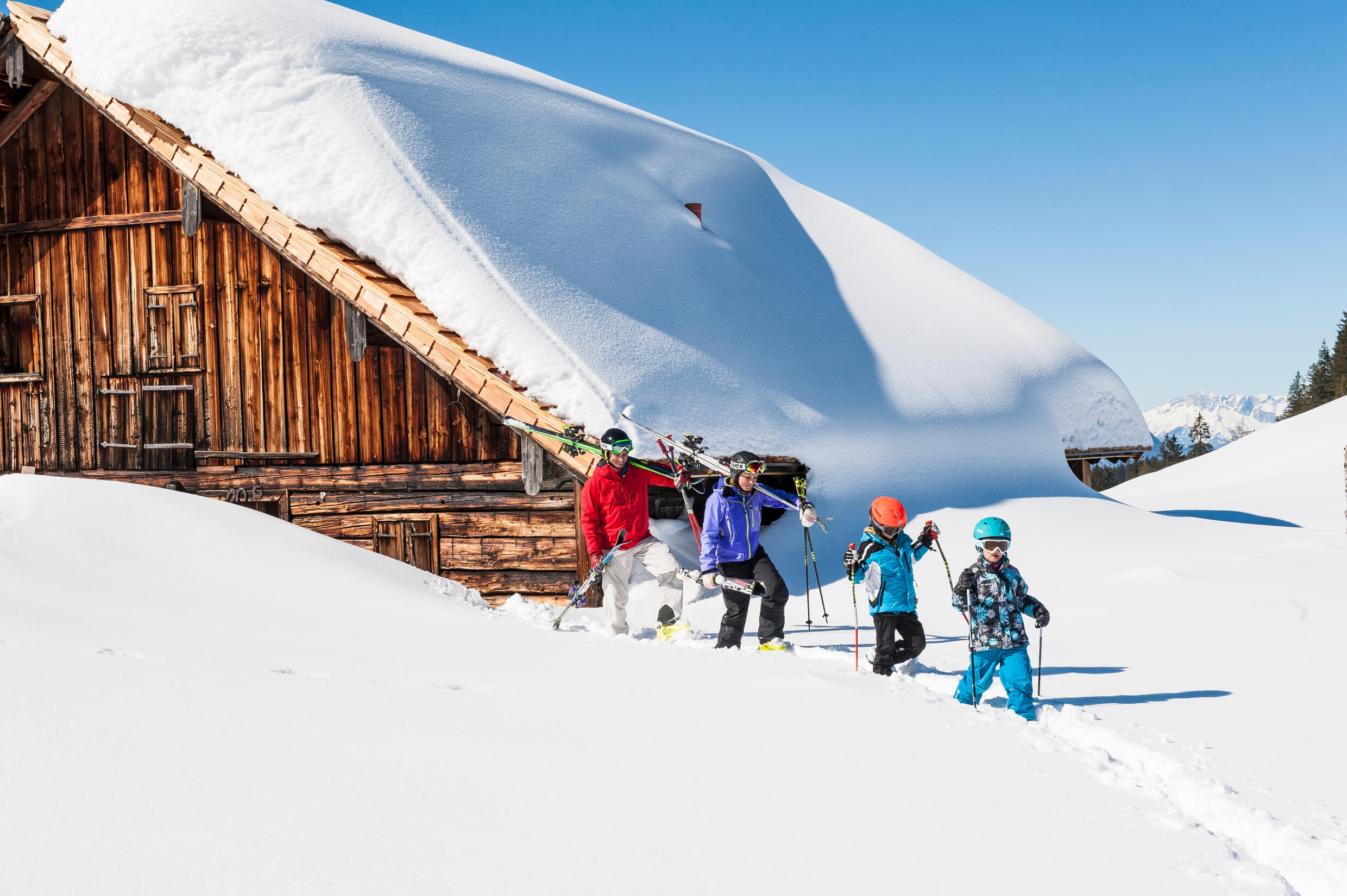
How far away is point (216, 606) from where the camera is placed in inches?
204

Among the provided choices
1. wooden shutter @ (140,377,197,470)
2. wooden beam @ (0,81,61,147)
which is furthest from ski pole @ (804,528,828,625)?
wooden beam @ (0,81,61,147)

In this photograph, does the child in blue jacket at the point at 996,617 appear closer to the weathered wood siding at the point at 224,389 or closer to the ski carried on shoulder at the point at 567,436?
the ski carried on shoulder at the point at 567,436

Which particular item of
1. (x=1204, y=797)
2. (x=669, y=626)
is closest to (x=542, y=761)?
(x=1204, y=797)

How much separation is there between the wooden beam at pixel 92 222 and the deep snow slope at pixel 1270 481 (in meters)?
18.2

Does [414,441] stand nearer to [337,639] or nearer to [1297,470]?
[337,639]

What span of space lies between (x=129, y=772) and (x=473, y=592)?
5375 millimetres

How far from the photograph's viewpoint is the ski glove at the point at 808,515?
656cm

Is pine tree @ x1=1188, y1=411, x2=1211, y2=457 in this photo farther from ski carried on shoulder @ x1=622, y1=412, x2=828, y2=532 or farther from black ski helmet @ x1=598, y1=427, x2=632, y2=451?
black ski helmet @ x1=598, y1=427, x2=632, y2=451

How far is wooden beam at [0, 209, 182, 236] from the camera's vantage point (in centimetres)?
1148

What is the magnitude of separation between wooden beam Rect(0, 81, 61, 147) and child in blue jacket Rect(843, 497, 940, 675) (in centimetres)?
1246

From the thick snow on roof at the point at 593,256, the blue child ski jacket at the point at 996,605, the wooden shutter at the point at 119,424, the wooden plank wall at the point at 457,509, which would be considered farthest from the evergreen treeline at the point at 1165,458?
the blue child ski jacket at the point at 996,605

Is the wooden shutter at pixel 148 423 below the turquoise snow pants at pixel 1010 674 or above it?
above

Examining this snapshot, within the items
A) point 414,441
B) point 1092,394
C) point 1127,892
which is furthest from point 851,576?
point 1092,394

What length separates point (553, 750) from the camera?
3.10 meters
